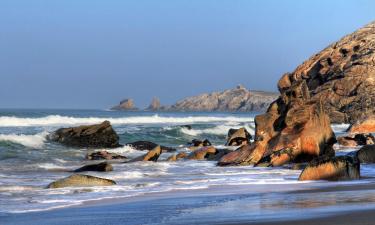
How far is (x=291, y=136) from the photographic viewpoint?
19.8m

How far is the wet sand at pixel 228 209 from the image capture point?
24.5ft

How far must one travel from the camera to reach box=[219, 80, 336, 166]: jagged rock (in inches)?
755

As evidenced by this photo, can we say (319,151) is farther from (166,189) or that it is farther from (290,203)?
(290,203)

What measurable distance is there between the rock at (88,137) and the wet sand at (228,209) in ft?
66.1

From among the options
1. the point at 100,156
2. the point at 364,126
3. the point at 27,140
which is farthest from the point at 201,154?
the point at 364,126

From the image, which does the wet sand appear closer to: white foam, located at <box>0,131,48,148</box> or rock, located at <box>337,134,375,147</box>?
rock, located at <box>337,134,375,147</box>

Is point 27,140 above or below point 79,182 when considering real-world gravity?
below

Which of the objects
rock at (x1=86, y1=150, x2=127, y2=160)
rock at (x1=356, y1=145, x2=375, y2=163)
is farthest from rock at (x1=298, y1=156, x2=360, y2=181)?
rock at (x1=86, y1=150, x2=127, y2=160)

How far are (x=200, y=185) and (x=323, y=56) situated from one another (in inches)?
3016

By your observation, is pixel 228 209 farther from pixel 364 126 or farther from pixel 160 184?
pixel 364 126

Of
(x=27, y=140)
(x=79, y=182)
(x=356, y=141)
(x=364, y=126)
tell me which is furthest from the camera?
(x=364, y=126)

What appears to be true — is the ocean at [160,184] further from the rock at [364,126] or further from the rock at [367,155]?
the rock at [364,126]

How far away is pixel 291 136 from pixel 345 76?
199 feet

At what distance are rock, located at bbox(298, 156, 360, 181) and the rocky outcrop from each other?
50426mm
